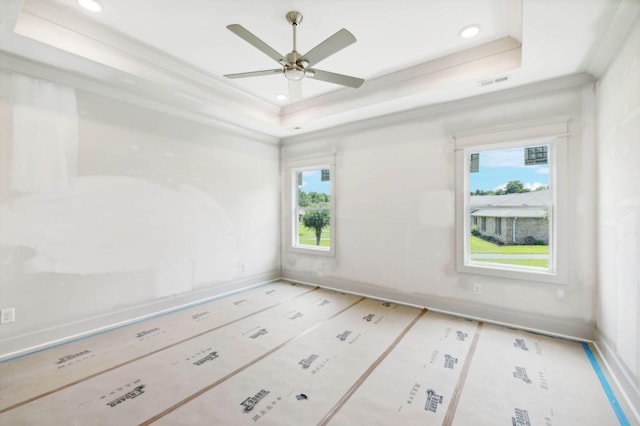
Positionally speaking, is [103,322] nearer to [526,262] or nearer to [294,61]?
[294,61]

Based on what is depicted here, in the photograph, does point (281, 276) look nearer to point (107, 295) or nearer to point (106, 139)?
point (107, 295)

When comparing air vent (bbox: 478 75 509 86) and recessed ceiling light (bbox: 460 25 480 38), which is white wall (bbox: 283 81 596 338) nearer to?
air vent (bbox: 478 75 509 86)

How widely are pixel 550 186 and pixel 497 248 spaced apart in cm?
86

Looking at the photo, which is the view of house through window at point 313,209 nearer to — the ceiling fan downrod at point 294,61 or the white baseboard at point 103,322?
the white baseboard at point 103,322

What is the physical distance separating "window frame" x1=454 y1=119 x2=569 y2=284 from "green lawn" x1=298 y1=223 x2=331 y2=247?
2.14 metres

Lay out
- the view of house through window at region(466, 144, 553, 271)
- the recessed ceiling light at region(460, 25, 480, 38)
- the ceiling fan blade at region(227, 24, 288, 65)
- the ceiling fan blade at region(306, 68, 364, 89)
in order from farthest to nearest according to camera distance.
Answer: the view of house through window at region(466, 144, 553, 271) → the recessed ceiling light at region(460, 25, 480, 38) → the ceiling fan blade at region(306, 68, 364, 89) → the ceiling fan blade at region(227, 24, 288, 65)

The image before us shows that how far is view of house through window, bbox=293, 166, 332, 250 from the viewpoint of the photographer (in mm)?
4828

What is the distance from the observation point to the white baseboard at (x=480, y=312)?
2.78 m

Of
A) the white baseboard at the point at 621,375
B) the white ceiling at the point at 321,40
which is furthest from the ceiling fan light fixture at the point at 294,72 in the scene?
the white baseboard at the point at 621,375

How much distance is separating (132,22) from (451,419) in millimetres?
3923

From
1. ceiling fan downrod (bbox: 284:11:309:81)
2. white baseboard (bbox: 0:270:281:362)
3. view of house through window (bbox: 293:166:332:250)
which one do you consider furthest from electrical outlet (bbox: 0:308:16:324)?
view of house through window (bbox: 293:166:332:250)

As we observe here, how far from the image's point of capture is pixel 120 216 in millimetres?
3127

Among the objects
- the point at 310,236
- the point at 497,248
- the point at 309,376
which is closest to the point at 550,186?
the point at 497,248

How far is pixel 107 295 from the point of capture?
3.03 m
